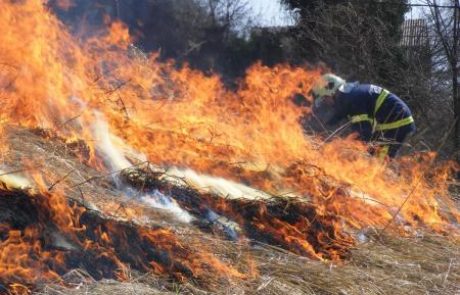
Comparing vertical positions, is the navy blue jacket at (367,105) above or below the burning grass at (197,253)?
above

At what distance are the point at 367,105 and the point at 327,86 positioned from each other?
593mm

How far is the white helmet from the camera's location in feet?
25.1

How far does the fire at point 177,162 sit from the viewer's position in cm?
372

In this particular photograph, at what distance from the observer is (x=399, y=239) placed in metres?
5.13

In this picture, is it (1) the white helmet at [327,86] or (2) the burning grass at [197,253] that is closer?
(2) the burning grass at [197,253]

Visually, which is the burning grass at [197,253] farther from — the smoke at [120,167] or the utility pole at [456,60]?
the utility pole at [456,60]

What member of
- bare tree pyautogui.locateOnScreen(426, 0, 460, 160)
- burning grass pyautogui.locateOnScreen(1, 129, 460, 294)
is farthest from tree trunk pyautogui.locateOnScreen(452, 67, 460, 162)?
burning grass pyautogui.locateOnScreen(1, 129, 460, 294)

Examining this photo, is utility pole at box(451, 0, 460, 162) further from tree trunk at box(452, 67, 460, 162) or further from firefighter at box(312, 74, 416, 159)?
firefighter at box(312, 74, 416, 159)

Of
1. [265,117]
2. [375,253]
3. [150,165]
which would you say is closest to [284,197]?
[375,253]

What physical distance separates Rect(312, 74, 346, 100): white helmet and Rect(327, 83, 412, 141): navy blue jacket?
95 millimetres

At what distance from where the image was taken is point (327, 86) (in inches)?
304

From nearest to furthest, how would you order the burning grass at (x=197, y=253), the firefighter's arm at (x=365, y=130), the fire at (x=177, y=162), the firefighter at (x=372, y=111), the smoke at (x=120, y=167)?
the burning grass at (x=197, y=253) → the fire at (x=177, y=162) → the smoke at (x=120, y=167) → the firefighter at (x=372, y=111) → the firefighter's arm at (x=365, y=130)

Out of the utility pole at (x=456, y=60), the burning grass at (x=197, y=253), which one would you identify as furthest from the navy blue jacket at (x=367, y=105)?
the utility pole at (x=456, y=60)

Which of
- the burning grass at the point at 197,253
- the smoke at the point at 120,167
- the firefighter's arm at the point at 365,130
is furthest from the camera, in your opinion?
the firefighter's arm at the point at 365,130
